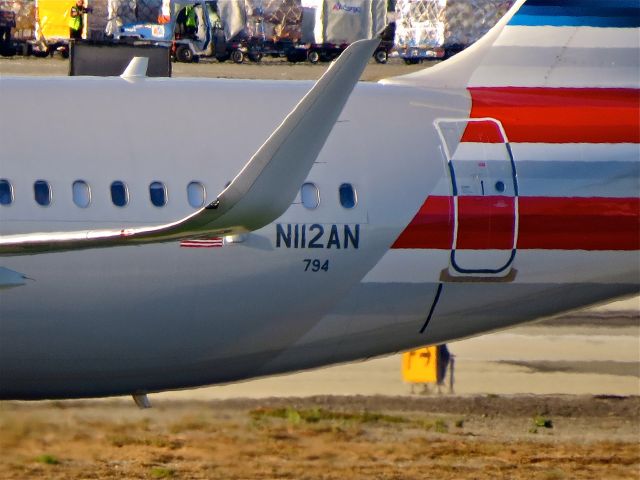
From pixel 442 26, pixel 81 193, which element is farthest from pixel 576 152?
pixel 442 26

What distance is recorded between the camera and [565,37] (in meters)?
14.0

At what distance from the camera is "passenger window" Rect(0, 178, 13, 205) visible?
38.1ft

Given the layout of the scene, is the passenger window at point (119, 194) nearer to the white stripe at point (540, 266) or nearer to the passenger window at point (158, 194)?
the passenger window at point (158, 194)

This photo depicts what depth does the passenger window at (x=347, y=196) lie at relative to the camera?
492 inches

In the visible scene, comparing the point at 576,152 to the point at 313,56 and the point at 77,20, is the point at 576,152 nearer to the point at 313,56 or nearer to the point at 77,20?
the point at 77,20

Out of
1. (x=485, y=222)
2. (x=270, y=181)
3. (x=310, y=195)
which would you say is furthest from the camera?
(x=485, y=222)

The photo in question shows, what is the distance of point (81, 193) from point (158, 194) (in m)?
0.65

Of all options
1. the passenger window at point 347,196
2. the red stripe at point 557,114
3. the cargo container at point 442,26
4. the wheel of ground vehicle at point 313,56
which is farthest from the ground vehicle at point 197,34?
the passenger window at point 347,196

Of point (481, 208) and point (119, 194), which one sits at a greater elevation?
point (119, 194)

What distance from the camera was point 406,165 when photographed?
12.6 m

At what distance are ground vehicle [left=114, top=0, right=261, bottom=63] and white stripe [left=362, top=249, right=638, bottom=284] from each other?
43003 millimetres

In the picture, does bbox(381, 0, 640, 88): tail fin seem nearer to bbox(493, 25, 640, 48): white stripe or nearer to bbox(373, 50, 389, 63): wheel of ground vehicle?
bbox(493, 25, 640, 48): white stripe

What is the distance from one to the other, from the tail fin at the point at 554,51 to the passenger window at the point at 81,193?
331cm

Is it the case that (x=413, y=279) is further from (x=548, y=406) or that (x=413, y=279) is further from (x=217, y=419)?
(x=548, y=406)
